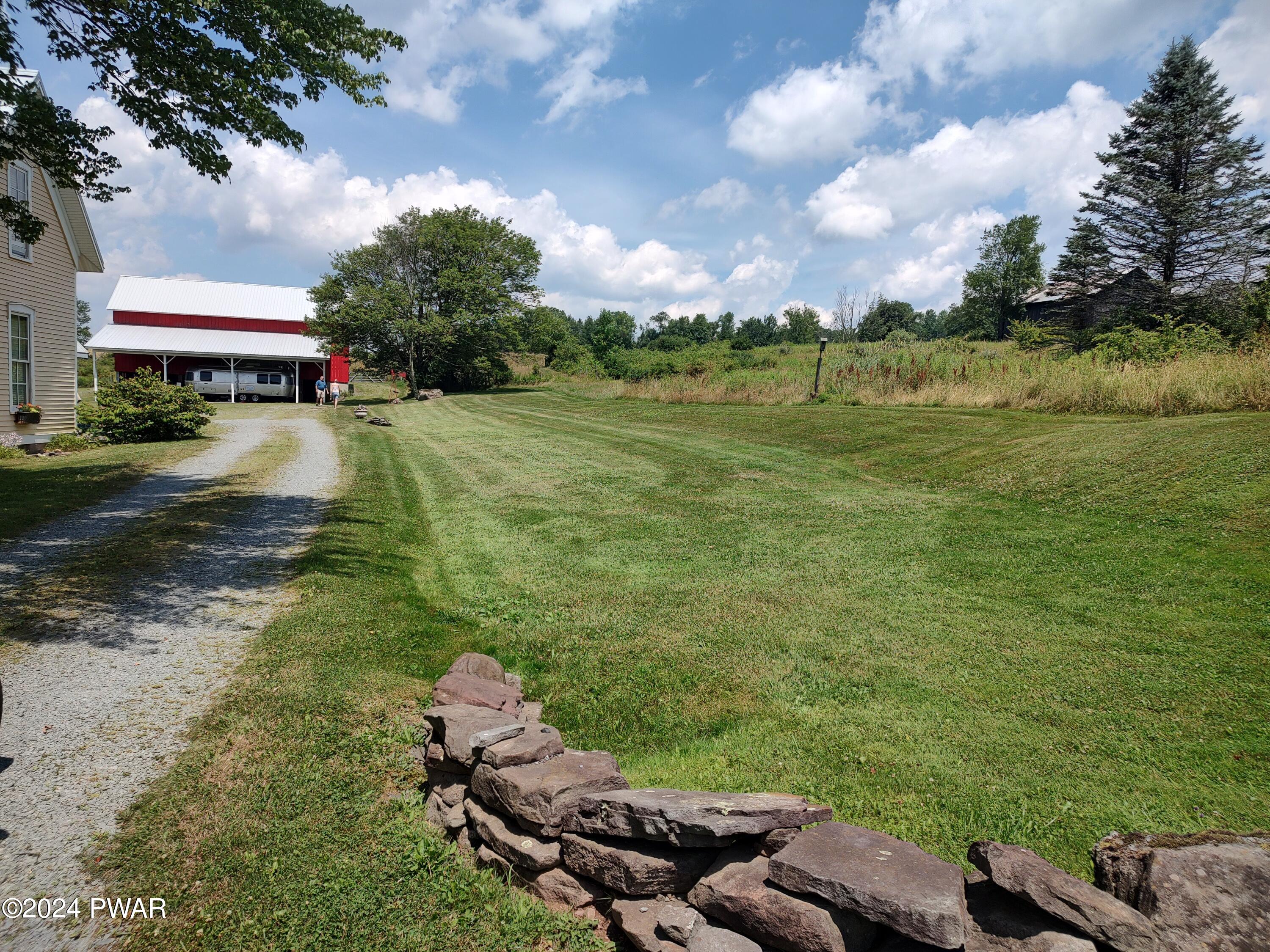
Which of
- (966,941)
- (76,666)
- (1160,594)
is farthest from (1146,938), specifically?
(76,666)

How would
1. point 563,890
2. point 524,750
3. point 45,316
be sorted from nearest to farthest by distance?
point 563,890 < point 524,750 < point 45,316

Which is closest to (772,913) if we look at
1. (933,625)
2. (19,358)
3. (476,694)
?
(476,694)

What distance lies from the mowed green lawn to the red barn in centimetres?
3342

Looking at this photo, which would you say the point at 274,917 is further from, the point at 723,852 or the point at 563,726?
the point at 563,726

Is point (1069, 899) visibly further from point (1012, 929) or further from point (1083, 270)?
point (1083, 270)

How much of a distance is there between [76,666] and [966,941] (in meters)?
5.25

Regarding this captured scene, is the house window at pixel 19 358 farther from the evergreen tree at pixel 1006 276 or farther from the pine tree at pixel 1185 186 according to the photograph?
the evergreen tree at pixel 1006 276

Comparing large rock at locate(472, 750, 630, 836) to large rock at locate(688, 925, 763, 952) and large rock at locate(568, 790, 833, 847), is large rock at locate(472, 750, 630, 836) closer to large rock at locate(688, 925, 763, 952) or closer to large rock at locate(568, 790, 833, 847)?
large rock at locate(568, 790, 833, 847)

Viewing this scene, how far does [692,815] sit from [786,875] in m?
0.44

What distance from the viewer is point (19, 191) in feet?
49.5

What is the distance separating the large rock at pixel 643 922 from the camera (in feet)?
8.29

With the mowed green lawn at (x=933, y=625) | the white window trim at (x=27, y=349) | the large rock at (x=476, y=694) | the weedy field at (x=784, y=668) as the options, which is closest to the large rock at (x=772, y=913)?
the weedy field at (x=784, y=668)

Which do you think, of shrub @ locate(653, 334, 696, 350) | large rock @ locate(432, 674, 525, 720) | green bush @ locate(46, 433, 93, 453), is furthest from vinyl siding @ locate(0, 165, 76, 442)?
shrub @ locate(653, 334, 696, 350)

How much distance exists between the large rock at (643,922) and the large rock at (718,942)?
0.36 feet
